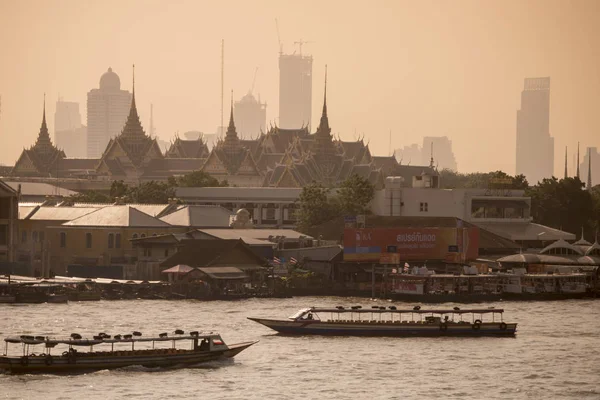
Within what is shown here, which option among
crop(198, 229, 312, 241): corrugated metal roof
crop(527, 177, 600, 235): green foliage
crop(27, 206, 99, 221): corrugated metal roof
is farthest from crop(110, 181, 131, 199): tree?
crop(198, 229, 312, 241): corrugated metal roof

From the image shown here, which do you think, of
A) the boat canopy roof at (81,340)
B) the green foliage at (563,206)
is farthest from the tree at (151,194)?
the boat canopy roof at (81,340)

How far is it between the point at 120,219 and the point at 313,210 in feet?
94.4

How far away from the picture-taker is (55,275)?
419 ft

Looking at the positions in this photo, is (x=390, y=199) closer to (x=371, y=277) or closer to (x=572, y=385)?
(x=371, y=277)

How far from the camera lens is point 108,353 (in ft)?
249

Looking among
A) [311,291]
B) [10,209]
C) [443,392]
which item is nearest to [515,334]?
[443,392]

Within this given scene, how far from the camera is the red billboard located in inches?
4875

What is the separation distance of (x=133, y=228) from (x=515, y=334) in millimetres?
46101

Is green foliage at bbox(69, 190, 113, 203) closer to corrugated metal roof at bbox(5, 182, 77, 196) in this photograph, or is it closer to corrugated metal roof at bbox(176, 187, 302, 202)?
corrugated metal roof at bbox(176, 187, 302, 202)

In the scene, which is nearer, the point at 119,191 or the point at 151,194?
the point at 151,194

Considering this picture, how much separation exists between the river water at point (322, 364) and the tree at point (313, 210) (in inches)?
1940

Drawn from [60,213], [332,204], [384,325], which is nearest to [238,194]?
[332,204]

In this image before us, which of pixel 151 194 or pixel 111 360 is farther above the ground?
pixel 151 194

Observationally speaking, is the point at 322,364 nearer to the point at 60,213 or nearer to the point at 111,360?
the point at 111,360
